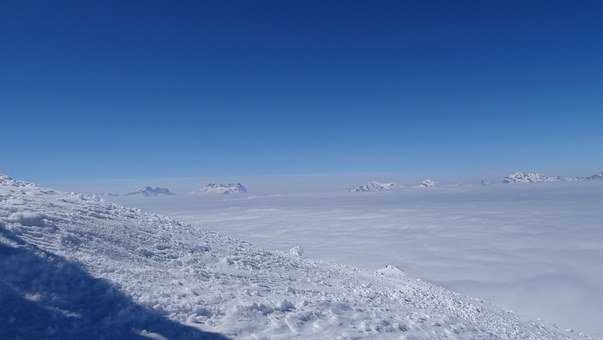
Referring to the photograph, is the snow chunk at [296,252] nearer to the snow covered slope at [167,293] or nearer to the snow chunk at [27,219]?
the snow covered slope at [167,293]

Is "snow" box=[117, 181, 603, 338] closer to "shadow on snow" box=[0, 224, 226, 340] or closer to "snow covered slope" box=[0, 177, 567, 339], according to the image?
"snow covered slope" box=[0, 177, 567, 339]

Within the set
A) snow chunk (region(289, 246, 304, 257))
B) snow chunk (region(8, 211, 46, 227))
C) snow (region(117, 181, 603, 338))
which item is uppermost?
snow chunk (region(8, 211, 46, 227))

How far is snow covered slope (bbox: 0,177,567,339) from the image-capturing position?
9438 millimetres

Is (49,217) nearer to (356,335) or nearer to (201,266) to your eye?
(201,266)

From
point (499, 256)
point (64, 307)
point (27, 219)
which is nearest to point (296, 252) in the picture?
point (27, 219)

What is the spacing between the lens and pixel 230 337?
9.66 m

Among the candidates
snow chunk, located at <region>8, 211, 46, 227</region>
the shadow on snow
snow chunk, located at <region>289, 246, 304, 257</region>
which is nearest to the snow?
snow chunk, located at <region>289, 246, 304, 257</region>

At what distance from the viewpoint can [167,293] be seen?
36.8 ft

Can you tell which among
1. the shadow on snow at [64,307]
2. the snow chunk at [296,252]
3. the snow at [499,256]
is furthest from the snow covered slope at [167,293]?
the snow at [499,256]

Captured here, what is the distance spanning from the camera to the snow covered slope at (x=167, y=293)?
31.0 feet

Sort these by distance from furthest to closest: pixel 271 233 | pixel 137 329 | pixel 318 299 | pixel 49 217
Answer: pixel 271 233 < pixel 49 217 < pixel 318 299 < pixel 137 329

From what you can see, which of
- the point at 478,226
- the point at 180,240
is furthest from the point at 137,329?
the point at 478,226

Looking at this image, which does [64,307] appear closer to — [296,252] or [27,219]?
[27,219]

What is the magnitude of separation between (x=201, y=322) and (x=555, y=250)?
6564 cm
